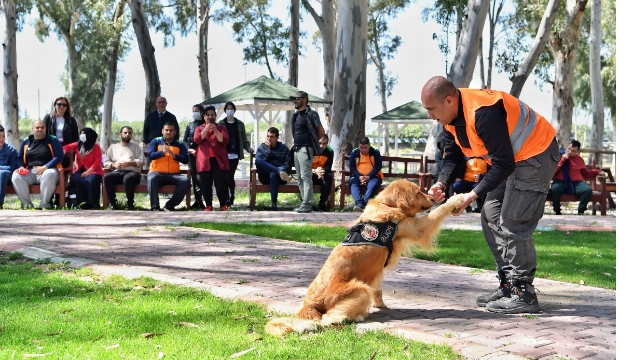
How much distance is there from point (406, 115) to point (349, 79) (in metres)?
17.3

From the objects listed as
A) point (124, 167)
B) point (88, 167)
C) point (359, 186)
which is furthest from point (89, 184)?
point (359, 186)

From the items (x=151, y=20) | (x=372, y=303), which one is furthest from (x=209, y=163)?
(x=151, y=20)

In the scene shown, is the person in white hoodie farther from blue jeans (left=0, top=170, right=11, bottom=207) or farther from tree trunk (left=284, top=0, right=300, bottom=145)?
tree trunk (left=284, top=0, right=300, bottom=145)

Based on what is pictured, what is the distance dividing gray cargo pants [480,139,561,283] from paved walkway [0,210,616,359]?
17.7 inches

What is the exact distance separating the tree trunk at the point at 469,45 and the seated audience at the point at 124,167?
806cm

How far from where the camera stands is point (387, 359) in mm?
3885

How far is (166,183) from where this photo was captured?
1348 cm

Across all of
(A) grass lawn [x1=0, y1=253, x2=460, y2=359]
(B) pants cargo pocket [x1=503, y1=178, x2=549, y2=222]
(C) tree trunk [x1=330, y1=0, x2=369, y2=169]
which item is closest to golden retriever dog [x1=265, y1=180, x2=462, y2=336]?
(A) grass lawn [x1=0, y1=253, x2=460, y2=359]

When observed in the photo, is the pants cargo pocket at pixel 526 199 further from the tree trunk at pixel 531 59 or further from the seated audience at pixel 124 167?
the tree trunk at pixel 531 59

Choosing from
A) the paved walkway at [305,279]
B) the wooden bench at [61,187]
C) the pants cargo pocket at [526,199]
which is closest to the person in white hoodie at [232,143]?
the paved walkway at [305,279]

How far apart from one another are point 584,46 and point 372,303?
172ft

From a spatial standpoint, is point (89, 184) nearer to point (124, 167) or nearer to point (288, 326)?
point (124, 167)

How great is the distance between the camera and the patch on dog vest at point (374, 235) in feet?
16.6

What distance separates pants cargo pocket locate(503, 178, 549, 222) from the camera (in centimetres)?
506
